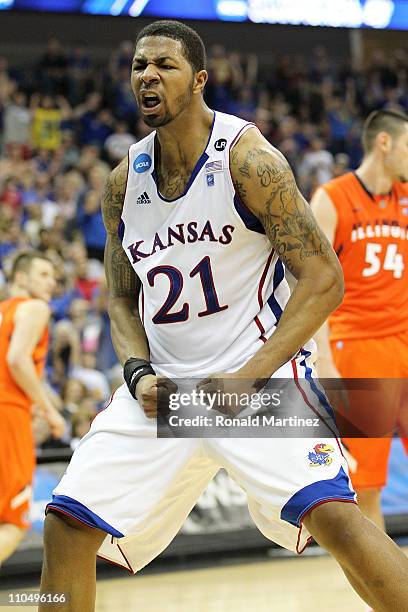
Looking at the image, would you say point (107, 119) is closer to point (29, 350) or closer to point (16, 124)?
point (16, 124)

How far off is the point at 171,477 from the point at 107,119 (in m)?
11.7

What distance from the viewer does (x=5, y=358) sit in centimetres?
588

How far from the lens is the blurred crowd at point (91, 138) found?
10.1m

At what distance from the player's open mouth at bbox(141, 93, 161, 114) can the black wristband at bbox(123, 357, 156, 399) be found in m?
0.89

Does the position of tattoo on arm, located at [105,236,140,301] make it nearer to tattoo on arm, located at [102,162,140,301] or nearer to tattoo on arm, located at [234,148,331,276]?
tattoo on arm, located at [102,162,140,301]

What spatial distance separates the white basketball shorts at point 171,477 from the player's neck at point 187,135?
0.85m

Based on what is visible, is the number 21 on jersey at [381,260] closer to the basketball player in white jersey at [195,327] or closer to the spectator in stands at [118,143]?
the basketball player in white jersey at [195,327]

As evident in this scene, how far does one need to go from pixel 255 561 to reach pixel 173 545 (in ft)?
1.96

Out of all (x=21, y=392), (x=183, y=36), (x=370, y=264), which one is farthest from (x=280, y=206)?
(x=21, y=392)

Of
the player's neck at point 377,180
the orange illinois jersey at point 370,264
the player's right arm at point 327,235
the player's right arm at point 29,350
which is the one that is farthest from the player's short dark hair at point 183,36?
the player's right arm at point 29,350

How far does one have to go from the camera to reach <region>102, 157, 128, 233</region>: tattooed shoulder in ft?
12.3

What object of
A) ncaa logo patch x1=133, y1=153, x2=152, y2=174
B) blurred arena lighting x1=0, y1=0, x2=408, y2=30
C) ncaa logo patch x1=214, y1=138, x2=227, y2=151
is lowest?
ncaa logo patch x1=133, y1=153, x2=152, y2=174

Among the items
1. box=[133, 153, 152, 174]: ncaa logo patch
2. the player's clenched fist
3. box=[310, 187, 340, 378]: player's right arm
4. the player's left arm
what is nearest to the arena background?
box=[310, 187, 340, 378]: player's right arm

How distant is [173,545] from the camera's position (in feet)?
22.7
